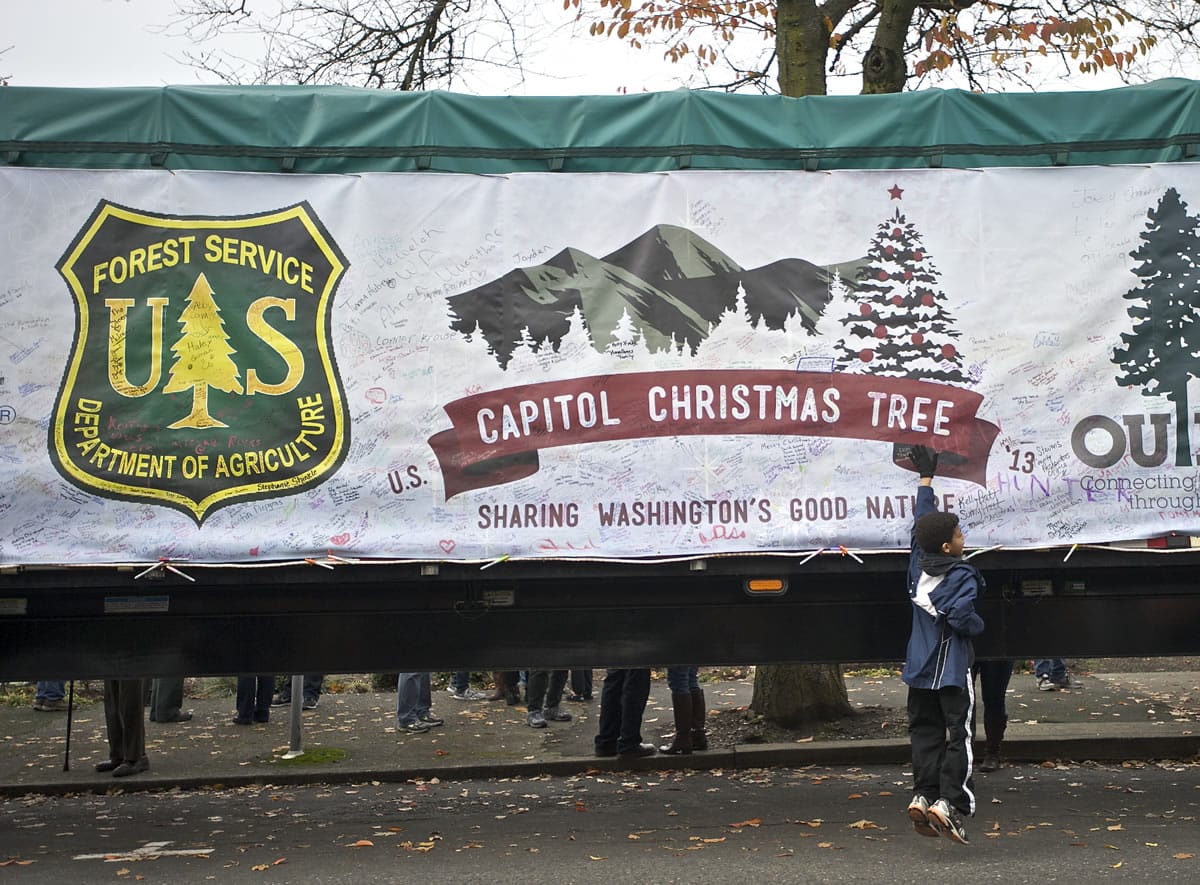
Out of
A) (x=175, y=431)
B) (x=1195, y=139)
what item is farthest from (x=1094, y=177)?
(x=175, y=431)

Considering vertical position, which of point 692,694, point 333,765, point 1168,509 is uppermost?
point 1168,509

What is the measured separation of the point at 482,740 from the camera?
11.0m

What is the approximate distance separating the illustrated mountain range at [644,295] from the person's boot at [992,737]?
4234 mm

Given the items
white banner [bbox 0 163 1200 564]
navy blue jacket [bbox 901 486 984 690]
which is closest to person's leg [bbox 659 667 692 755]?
navy blue jacket [bbox 901 486 984 690]

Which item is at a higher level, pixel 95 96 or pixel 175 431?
pixel 95 96

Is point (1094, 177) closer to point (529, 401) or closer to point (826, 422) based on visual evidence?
point (826, 422)

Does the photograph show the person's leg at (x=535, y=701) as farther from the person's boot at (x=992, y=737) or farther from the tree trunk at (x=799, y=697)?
the person's boot at (x=992, y=737)

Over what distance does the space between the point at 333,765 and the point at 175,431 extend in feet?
15.0

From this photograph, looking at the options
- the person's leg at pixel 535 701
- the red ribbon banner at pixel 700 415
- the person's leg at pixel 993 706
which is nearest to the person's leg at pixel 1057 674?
the person's leg at pixel 993 706

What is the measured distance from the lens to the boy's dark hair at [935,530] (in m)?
6.14

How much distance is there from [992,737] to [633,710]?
2.66 m

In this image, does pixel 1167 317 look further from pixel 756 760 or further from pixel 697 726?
pixel 697 726

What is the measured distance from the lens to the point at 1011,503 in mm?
6531

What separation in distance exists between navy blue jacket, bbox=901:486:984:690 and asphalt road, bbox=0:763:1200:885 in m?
0.97
